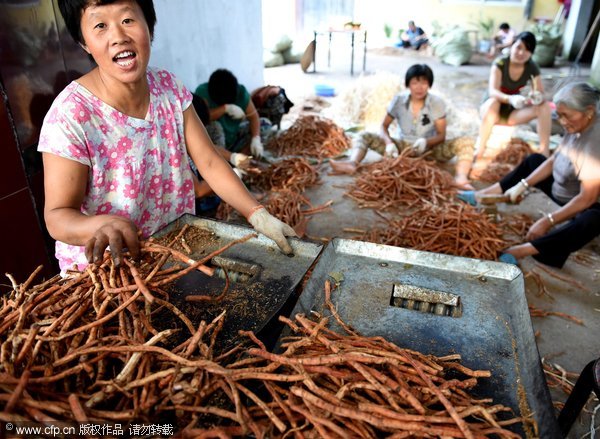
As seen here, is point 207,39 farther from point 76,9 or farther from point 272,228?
point 272,228

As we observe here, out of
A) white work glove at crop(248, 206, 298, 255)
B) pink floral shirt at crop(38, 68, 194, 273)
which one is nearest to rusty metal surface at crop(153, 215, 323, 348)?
white work glove at crop(248, 206, 298, 255)

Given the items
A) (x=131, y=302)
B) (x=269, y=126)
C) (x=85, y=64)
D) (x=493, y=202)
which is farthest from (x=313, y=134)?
(x=131, y=302)

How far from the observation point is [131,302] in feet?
3.86

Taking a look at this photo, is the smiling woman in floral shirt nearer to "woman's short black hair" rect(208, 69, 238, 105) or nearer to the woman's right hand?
the woman's right hand

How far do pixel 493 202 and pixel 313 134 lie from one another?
9.26 ft

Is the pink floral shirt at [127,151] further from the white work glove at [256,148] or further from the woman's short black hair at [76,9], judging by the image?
the white work glove at [256,148]

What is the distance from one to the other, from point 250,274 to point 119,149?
748 mm

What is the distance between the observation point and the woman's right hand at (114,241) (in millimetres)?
1236

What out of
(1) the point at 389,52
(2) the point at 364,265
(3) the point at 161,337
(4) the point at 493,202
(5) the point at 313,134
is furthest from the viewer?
(1) the point at 389,52

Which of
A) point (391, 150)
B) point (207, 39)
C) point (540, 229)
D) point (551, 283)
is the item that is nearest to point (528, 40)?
point (391, 150)

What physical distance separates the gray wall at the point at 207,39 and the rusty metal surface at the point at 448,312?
3.76 m

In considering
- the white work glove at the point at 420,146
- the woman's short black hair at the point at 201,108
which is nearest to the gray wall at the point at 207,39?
the woman's short black hair at the point at 201,108

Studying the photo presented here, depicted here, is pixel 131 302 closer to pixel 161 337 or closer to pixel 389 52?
pixel 161 337

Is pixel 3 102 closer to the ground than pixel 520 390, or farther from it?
farther from it
